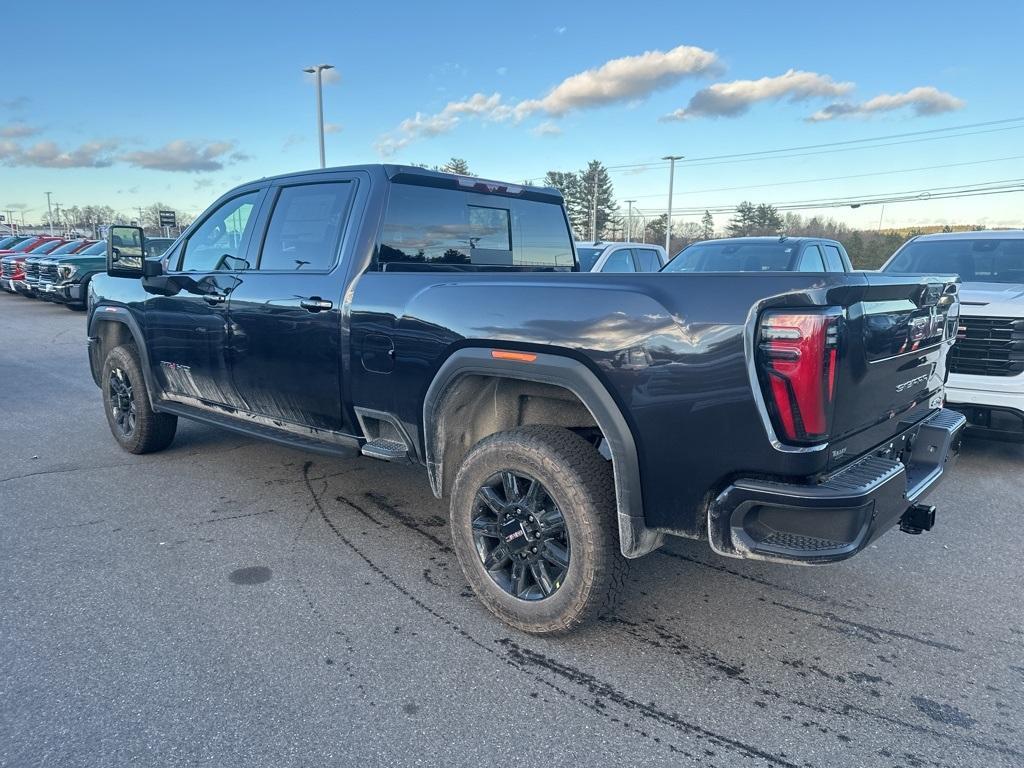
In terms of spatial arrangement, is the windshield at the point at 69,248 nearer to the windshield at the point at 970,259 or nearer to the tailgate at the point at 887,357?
the windshield at the point at 970,259

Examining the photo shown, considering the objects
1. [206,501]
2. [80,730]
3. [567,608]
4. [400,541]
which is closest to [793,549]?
[567,608]

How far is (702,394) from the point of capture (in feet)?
8.11

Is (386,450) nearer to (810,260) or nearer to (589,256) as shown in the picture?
(810,260)

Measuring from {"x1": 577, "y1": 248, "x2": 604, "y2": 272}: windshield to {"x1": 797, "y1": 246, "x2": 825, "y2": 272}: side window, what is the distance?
140 inches

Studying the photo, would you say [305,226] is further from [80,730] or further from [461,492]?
[80,730]

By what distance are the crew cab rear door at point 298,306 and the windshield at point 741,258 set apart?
505cm

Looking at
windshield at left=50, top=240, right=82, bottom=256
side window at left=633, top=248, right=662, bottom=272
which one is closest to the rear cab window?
side window at left=633, top=248, right=662, bottom=272

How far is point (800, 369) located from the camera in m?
2.31

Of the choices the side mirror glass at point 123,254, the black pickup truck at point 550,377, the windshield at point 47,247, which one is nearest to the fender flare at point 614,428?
the black pickup truck at point 550,377

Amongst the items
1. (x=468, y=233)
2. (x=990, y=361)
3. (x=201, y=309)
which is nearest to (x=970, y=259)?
(x=990, y=361)

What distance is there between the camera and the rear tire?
5.33 metres

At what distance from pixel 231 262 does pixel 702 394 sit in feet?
10.9

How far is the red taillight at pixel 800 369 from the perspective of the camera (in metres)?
2.29

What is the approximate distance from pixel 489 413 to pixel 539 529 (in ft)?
2.32
